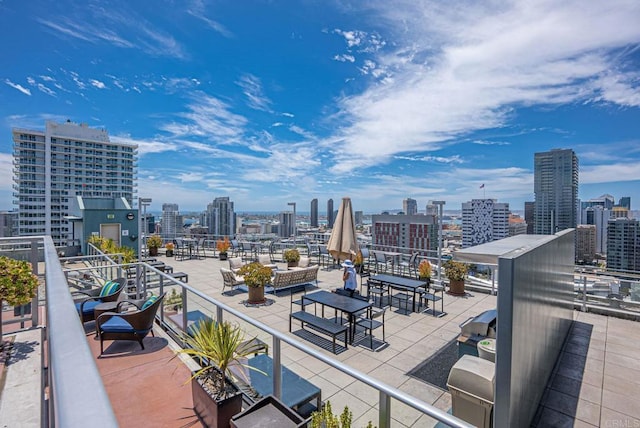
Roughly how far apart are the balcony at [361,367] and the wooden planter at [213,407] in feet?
0.51

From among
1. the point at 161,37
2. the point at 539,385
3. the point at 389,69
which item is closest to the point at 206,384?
the point at 539,385

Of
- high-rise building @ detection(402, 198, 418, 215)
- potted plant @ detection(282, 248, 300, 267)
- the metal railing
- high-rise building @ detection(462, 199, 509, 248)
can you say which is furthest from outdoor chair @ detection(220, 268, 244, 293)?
high-rise building @ detection(402, 198, 418, 215)

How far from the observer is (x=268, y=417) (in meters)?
2.28

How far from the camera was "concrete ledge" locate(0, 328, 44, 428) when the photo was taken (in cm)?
318

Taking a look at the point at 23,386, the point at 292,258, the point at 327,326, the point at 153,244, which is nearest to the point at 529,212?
the point at 292,258

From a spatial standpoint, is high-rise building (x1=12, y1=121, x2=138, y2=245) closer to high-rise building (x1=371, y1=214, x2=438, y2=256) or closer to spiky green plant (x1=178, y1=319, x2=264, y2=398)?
high-rise building (x1=371, y1=214, x2=438, y2=256)

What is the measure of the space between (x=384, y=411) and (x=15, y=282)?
200 inches

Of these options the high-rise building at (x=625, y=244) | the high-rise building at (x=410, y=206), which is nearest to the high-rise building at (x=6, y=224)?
the high-rise building at (x=410, y=206)

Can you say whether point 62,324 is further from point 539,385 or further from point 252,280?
point 252,280

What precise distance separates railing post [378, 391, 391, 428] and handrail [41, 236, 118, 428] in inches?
65.5

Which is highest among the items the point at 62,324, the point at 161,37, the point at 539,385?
the point at 161,37

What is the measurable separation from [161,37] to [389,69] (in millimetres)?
7653

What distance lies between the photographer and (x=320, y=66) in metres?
14.3

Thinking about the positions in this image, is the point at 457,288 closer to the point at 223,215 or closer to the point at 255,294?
the point at 255,294
